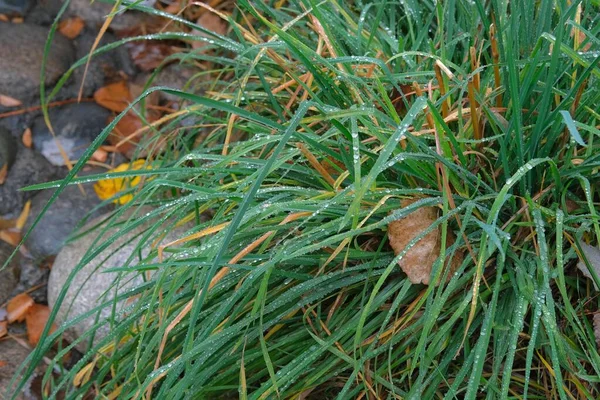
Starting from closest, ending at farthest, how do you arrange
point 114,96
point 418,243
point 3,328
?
point 418,243 < point 3,328 < point 114,96

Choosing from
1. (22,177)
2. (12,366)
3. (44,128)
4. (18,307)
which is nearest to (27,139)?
(44,128)

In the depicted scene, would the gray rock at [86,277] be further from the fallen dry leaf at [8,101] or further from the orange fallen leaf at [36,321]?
the fallen dry leaf at [8,101]

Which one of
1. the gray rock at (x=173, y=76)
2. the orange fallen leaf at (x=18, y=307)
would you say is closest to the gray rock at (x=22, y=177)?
the orange fallen leaf at (x=18, y=307)

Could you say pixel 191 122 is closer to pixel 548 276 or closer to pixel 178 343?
pixel 178 343

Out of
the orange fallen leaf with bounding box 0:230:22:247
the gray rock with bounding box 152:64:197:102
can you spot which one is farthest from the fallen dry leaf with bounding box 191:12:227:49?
the orange fallen leaf with bounding box 0:230:22:247

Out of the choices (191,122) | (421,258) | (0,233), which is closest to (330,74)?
(421,258)

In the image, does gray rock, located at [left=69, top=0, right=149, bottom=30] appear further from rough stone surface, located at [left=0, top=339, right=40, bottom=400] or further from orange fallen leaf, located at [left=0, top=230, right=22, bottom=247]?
rough stone surface, located at [left=0, top=339, right=40, bottom=400]

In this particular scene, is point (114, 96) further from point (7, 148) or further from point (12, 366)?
point (12, 366)
